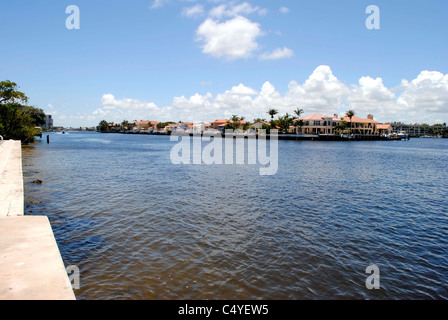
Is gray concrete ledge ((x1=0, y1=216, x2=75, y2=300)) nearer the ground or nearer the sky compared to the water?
nearer the sky

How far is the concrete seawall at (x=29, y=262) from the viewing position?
17.0 feet

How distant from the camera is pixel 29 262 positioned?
6.31 metres

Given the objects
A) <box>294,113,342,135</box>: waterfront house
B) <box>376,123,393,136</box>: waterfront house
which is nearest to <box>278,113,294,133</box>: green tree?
<box>294,113,342,135</box>: waterfront house

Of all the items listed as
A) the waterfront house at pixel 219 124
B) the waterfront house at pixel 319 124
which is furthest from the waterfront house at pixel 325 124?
the waterfront house at pixel 219 124

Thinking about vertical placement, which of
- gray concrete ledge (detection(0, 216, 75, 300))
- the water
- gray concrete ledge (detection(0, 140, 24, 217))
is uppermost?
gray concrete ledge (detection(0, 140, 24, 217))

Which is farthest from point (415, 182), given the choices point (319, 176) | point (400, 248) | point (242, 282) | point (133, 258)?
point (133, 258)

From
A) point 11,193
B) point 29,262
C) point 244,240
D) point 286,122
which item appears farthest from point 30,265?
point 286,122

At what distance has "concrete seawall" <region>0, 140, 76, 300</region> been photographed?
5188mm

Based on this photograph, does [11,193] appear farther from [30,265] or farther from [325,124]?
[325,124]

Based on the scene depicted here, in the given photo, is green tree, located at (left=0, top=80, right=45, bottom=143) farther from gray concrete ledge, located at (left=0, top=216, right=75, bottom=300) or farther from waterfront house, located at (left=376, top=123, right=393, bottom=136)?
waterfront house, located at (left=376, top=123, right=393, bottom=136)

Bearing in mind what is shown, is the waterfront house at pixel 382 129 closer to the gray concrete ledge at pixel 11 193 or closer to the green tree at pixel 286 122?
the green tree at pixel 286 122
